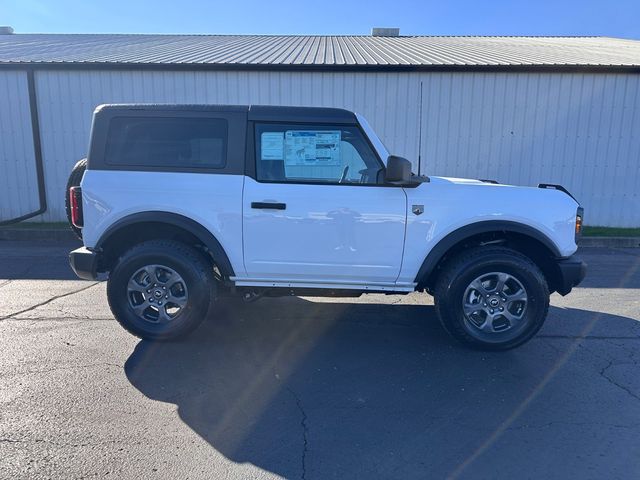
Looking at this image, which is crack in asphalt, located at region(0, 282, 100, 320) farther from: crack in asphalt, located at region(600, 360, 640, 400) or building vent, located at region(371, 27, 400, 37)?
building vent, located at region(371, 27, 400, 37)

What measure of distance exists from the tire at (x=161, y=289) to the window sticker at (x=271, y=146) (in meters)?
1.09

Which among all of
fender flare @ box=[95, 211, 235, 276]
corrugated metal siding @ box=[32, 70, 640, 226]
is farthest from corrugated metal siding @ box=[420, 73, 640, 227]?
fender flare @ box=[95, 211, 235, 276]

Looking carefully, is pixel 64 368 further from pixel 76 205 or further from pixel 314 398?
pixel 314 398

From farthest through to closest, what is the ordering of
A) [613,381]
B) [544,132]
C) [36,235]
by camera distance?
[544,132]
[36,235]
[613,381]

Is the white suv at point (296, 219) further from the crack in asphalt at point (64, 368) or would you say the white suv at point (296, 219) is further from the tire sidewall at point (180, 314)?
the crack in asphalt at point (64, 368)

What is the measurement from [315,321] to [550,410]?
2304mm

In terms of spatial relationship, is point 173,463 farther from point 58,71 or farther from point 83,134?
point 58,71

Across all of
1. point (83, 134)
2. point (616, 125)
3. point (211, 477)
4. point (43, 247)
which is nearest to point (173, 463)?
point (211, 477)

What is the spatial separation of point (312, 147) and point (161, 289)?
73.1 inches

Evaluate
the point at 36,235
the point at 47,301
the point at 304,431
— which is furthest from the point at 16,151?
the point at 304,431

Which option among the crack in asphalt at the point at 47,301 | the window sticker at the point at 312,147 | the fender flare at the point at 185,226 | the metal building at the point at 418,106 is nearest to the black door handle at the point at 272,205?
the window sticker at the point at 312,147

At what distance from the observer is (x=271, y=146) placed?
4.00m

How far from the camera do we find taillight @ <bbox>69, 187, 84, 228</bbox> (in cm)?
409

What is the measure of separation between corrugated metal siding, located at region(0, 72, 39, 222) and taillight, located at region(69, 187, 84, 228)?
7.45m
